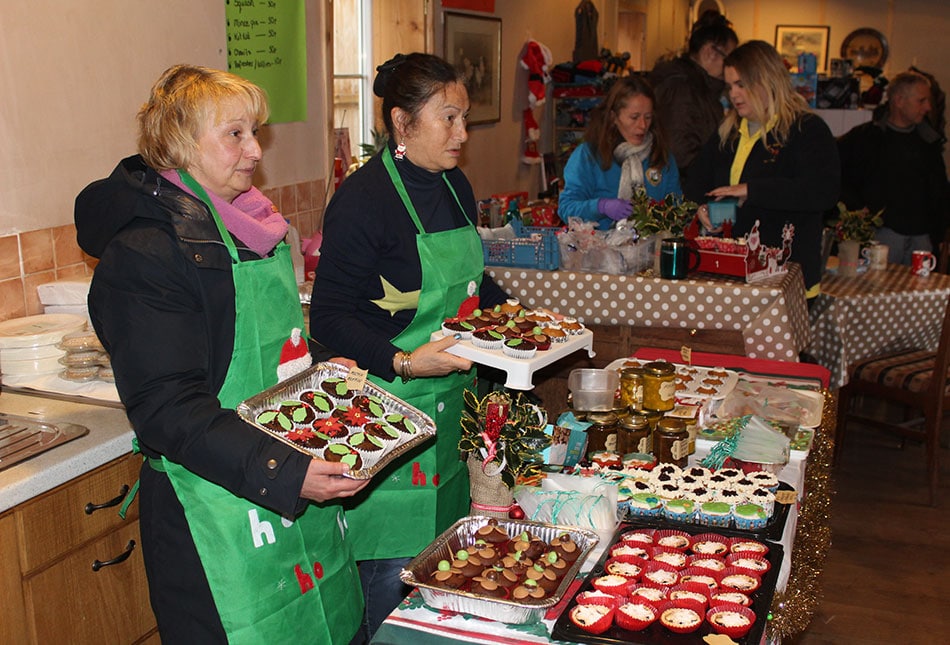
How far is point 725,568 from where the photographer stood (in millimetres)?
1791

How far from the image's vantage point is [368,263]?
2.42m

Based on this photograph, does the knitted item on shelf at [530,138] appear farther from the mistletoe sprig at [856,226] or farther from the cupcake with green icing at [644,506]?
the cupcake with green icing at [644,506]

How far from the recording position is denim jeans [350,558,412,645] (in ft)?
8.42

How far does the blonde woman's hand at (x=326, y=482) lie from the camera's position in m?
1.74

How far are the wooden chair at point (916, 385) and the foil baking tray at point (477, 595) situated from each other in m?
3.19

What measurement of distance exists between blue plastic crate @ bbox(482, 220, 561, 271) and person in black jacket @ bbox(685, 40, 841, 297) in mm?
663

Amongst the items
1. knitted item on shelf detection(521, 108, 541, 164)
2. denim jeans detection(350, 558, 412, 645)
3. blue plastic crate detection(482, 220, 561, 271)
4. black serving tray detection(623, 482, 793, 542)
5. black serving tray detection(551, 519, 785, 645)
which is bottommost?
denim jeans detection(350, 558, 412, 645)

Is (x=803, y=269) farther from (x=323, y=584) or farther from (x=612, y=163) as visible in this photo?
(x=323, y=584)

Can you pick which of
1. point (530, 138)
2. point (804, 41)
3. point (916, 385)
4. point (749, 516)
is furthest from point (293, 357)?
point (804, 41)

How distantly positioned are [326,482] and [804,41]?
12.4 m

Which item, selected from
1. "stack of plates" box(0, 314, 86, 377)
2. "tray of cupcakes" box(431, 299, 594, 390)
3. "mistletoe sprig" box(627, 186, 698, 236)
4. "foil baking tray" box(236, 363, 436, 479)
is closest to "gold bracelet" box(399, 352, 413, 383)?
"tray of cupcakes" box(431, 299, 594, 390)

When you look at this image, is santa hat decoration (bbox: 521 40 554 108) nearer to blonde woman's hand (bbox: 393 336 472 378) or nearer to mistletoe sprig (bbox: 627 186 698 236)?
mistletoe sprig (bbox: 627 186 698 236)

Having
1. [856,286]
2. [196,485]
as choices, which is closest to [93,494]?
[196,485]

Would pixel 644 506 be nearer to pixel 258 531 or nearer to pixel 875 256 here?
pixel 258 531
